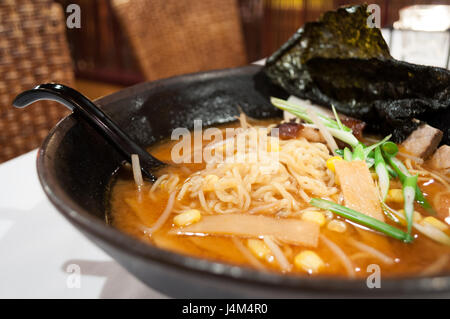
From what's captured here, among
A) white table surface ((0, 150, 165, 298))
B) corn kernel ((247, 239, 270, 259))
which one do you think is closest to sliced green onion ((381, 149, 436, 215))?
corn kernel ((247, 239, 270, 259))

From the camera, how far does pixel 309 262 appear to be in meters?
1.19

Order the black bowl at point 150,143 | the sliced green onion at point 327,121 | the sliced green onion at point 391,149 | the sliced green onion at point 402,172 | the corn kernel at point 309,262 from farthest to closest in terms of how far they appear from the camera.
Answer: the sliced green onion at point 327,121
the sliced green onion at point 391,149
the sliced green onion at point 402,172
the corn kernel at point 309,262
the black bowl at point 150,143

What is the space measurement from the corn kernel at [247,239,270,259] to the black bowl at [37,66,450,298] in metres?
0.36

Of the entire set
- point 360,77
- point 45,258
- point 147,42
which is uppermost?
point 147,42

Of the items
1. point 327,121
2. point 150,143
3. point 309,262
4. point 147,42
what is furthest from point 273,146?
point 147,42

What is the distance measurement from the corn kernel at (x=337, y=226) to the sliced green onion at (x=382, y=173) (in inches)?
8.8

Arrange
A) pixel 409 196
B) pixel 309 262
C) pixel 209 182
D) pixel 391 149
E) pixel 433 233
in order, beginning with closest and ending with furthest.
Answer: pixel 309 262
pixel 433 233
pixel 409 196
pixel 209 182
pixel 391 149

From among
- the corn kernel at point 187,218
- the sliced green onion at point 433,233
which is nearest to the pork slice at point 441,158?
the sliced green onion at point 433,233

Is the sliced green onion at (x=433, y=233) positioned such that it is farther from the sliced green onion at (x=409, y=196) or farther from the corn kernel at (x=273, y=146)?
the corn kernel at (x=273, y=146)

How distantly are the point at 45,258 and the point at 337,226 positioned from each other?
103 centimetres

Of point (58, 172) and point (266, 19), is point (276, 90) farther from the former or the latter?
point (266, 19)

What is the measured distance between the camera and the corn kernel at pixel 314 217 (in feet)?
4.53

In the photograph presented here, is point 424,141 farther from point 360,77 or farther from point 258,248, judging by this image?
point 258,248

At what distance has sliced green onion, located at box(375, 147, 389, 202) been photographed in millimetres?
1532
